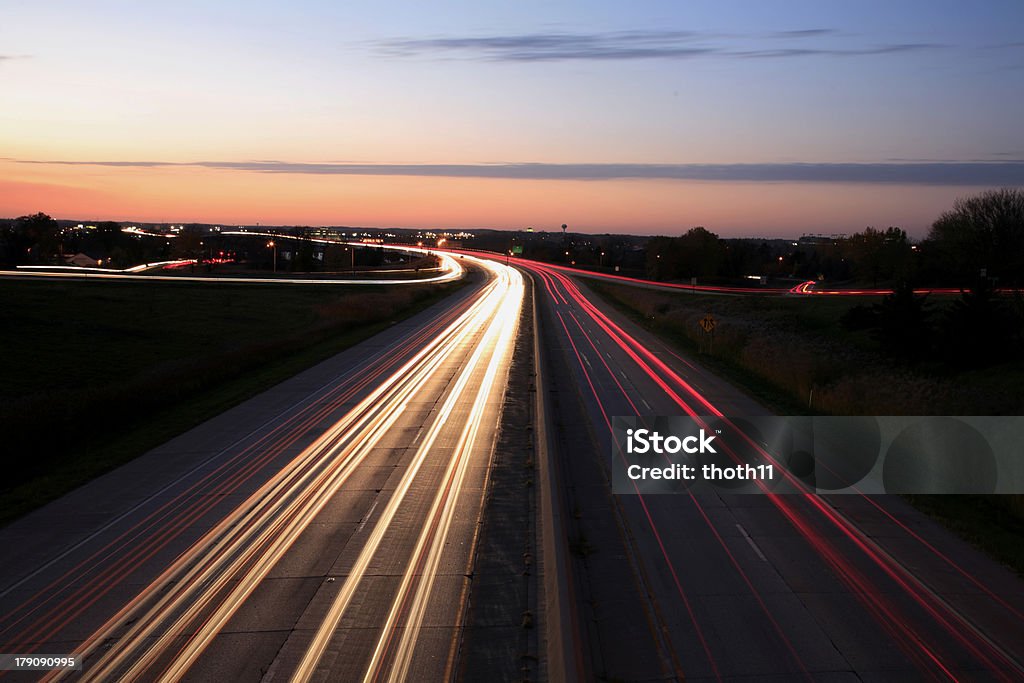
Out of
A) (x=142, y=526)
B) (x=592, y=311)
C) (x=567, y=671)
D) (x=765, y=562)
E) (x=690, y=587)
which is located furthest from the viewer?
(x=592, y=311)

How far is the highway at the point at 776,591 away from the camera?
11.8 metres

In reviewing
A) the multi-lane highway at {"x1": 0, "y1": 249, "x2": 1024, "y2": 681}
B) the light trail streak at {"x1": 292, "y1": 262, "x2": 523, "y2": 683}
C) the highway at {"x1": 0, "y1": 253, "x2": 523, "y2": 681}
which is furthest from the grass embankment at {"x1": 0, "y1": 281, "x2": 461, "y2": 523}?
the light trail streak at {"x1": 292, "y1": 262, "x2": 523, "y2": 683}

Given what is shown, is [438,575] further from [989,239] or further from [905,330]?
[989,239]

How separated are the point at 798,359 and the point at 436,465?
834 inches

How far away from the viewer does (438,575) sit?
14.9 meters

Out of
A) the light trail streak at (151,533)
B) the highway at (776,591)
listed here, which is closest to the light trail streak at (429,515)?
the highway at (776,591)

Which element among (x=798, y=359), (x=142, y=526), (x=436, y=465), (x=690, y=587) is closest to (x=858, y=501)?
(x=690, y=587)

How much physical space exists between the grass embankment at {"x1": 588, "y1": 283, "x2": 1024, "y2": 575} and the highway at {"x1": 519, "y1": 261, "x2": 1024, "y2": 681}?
4.61ft

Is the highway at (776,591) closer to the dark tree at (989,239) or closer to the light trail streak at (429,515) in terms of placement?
the light trail streak at (429,515)

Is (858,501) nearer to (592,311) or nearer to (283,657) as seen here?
(283,657)

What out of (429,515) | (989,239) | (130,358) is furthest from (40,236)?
(429,515)

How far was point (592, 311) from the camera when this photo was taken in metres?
77.0

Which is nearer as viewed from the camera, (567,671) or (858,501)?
(567,671)

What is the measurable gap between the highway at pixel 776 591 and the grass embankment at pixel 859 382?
140 cm
